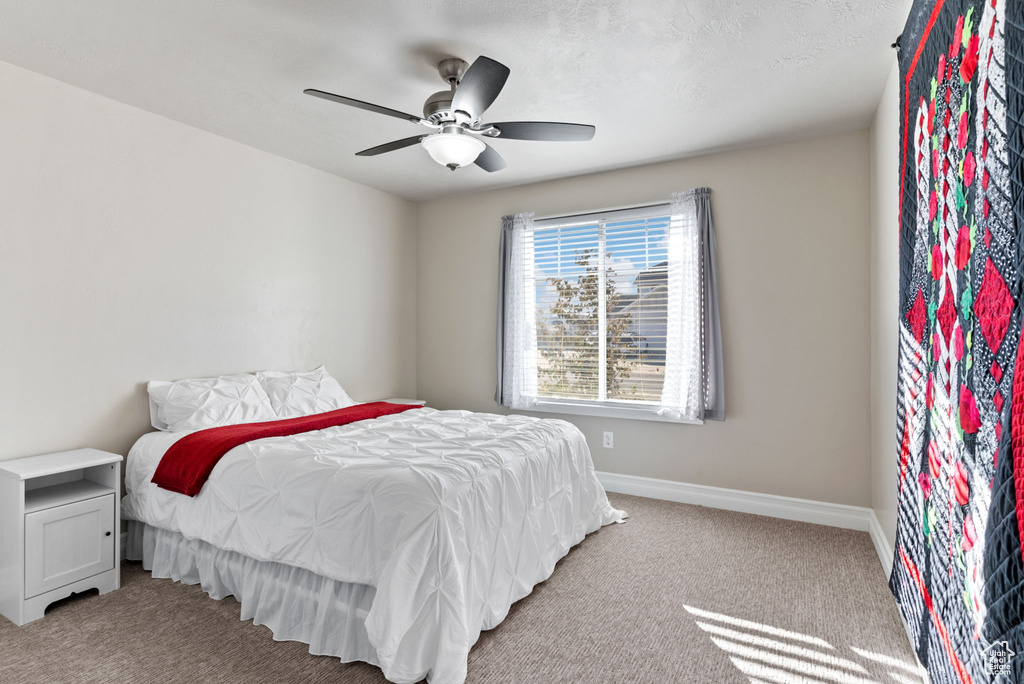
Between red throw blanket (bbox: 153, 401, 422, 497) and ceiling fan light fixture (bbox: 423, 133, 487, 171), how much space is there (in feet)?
5.41

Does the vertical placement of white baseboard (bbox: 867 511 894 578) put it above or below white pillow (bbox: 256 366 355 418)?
below

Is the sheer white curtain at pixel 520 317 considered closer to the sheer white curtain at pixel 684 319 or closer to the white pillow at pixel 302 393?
the sheer white curtain at pixel 684 319

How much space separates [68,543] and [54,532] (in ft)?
0.27

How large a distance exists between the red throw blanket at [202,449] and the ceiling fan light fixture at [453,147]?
64.9 inches

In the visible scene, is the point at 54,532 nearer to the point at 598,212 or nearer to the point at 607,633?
the point at 607,633

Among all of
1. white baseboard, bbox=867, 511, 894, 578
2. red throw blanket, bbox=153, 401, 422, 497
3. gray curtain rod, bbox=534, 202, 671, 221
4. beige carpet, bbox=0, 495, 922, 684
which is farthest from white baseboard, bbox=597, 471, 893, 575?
red throw blanket, bbox=153, 401, 422, 497

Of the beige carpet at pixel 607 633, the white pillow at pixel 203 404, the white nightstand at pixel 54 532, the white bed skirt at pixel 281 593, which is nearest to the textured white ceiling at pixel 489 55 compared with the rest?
the white pillow at pixel 203 404

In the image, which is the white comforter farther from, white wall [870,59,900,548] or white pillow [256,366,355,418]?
white wall [870,59,900,548]

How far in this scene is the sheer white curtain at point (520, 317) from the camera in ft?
14.9

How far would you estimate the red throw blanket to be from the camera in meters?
2.49

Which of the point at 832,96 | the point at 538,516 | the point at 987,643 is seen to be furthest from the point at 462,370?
the point at 987,643

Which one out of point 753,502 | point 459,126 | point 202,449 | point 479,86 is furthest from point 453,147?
point 753,502

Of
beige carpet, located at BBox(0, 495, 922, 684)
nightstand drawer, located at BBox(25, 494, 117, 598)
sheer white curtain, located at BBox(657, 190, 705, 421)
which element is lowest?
beige carpet, located at BBox(0, 495, 922, 684)

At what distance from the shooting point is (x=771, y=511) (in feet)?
12.0
